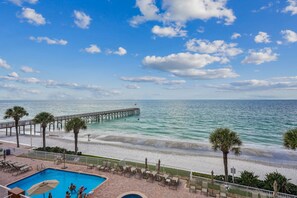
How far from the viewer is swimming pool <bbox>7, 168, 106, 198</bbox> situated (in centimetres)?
1299

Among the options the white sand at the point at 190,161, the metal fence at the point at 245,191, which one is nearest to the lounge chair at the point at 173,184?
the metal fence at the point at 245,191

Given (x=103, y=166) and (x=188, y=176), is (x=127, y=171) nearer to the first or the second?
(x=103, y=166)

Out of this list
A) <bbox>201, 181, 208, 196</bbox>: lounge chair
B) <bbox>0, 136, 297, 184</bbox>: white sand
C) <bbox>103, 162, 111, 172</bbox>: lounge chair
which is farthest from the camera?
<bbox>0, 136, 297, 184</bbox>: white sand

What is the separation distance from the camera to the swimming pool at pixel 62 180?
42.6 feet

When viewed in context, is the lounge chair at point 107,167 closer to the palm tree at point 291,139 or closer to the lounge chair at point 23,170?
the lounge chair at point 23,170

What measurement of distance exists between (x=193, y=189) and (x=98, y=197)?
5.98m

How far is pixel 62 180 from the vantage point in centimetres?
1430

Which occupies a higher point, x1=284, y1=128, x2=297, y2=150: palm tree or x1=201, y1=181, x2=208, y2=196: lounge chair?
x1=284, y1=128, x2=297, y2=150: palm tree

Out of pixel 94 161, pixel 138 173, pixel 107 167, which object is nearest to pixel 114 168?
pixel 107 167

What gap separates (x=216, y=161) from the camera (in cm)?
2112

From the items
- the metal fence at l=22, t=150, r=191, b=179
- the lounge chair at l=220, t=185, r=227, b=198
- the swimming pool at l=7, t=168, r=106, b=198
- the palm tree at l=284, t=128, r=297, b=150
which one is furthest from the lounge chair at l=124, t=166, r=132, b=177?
the palm tree at l=284, t=128, r=297, b=150

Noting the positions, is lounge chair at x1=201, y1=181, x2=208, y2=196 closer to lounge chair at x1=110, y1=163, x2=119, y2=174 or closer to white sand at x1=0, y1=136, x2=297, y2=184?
white sand at x1=0, y1=136, x2=297, y2=184

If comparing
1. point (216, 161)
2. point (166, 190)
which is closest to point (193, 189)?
point (166, 190)

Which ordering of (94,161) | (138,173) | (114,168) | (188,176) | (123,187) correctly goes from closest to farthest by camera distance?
(123,187) → (188,176) → (138,173) → (114,168) → (94,161)
